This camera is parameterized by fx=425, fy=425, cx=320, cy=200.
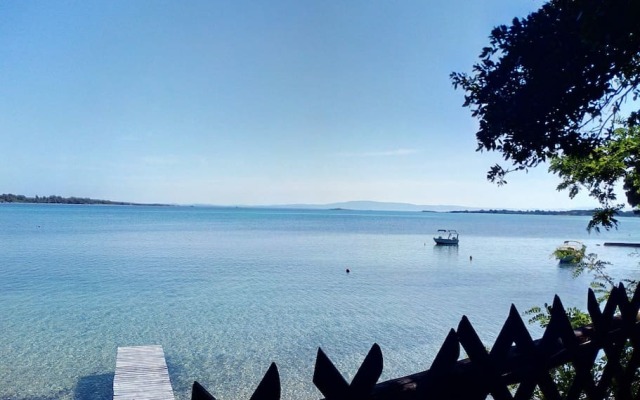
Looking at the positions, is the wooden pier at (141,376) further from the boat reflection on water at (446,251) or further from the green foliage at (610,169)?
the boat reflection on water at (446,251)

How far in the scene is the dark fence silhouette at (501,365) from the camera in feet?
5.32

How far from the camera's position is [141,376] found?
12523 mm

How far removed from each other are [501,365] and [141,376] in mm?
12826

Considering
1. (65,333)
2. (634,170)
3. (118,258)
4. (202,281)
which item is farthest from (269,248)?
(634,170)

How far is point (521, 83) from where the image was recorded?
16.5ft

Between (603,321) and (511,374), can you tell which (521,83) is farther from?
(511,374)

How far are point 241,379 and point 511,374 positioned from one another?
1403 centimetres

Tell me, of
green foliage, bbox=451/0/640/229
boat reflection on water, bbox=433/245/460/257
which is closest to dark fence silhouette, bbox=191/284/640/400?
green foliage, bbox=451/0/640/229

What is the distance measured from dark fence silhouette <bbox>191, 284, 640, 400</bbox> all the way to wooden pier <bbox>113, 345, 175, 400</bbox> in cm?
1101

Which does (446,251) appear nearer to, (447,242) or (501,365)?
(447,242)

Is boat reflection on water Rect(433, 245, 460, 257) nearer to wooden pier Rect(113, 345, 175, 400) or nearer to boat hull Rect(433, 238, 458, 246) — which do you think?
boat hull Rect(433, 238, 458, 246)

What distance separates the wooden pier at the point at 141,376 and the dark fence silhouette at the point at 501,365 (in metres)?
11.0

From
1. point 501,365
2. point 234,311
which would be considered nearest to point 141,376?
point 234,311

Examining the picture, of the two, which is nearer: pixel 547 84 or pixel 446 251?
pixel 547 84
